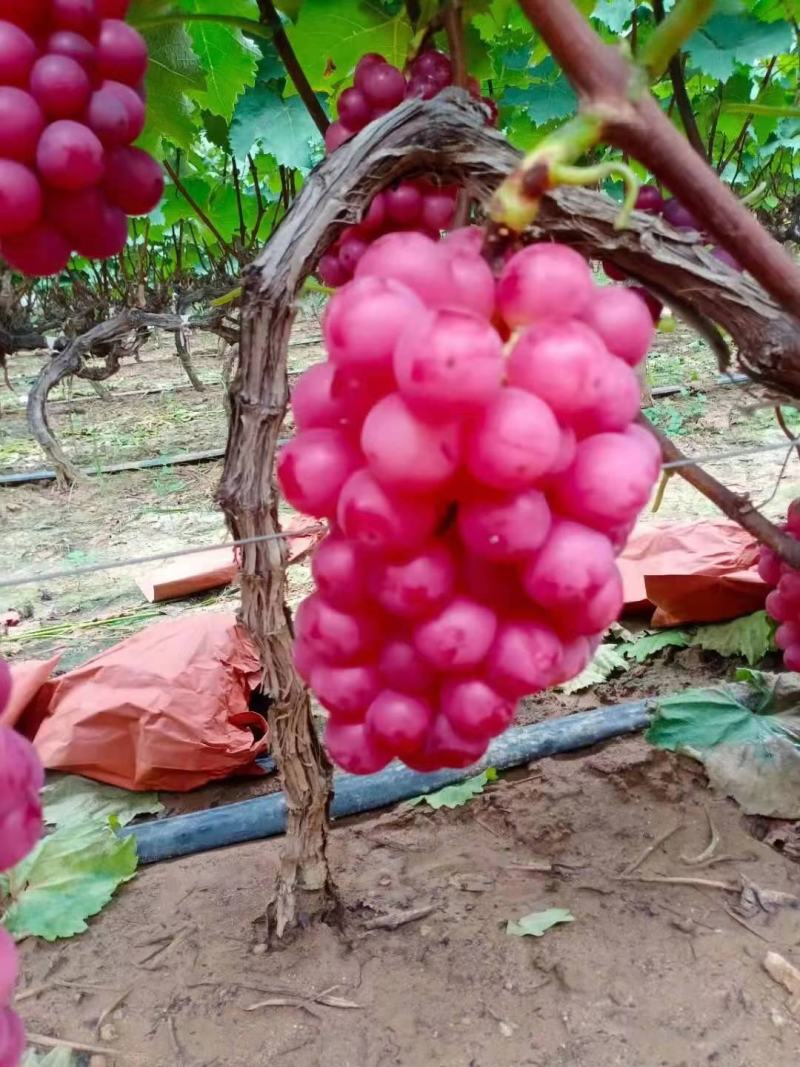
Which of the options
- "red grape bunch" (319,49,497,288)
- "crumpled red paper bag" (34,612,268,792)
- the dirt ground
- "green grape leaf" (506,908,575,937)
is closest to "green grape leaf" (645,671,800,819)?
the dirt ground

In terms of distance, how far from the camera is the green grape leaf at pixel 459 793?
208cm

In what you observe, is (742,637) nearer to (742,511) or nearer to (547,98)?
(742,511)

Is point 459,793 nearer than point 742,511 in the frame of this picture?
No

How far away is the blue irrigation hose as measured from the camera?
2051 millimetres

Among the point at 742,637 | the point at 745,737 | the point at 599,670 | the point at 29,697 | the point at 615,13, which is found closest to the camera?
the point at 745,737

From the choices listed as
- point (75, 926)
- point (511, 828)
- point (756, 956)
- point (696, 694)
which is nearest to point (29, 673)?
point (75, 926)

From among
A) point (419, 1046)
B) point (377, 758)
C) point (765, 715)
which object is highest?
point (377, 758)

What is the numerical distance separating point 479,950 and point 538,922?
119 millimetres

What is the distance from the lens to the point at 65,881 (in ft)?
6.34

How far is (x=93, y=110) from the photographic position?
2.78ft

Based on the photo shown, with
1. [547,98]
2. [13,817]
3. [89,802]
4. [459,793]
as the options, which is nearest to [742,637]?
[459,793]

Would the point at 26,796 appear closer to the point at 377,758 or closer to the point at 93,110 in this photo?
the point at 377,758

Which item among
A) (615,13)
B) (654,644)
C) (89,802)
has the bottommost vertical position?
(89,802)

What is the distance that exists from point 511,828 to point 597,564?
156 cm
